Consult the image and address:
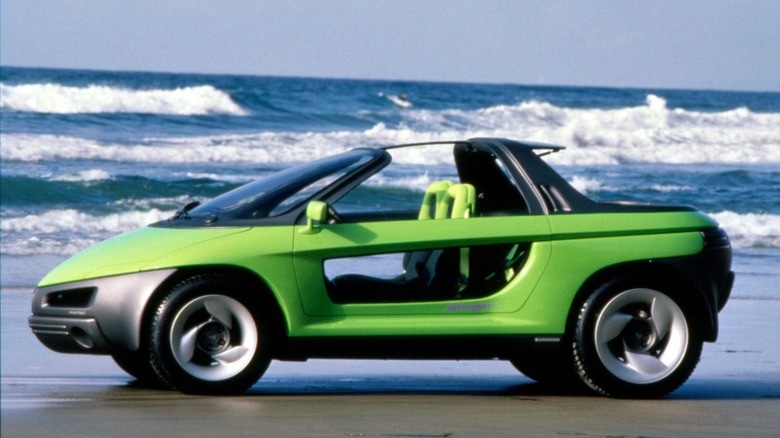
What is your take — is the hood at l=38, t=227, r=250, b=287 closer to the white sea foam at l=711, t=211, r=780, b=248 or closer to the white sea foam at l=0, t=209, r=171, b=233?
the white sea foam at l=0, t=209, r=171, b=233

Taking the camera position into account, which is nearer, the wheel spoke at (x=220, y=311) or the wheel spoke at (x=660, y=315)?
the wheel spoke at (x=220, y=311)

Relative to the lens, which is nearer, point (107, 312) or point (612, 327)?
point (107, 312)

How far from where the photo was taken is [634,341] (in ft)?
23.1

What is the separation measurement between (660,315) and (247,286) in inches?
86.2

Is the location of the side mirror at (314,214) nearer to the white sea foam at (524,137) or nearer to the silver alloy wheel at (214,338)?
the silver alloy wheel at (214,338)

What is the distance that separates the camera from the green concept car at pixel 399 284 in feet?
21.4

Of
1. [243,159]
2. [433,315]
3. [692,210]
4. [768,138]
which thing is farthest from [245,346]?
[768,138]

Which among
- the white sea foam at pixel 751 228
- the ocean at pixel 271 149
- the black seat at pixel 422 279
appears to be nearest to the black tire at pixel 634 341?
A: the black seat at pixel 422 279

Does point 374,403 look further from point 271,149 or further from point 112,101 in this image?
point 112,101

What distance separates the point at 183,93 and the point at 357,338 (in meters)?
39.6

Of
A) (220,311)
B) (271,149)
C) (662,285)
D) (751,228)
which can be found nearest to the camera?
(220,311)

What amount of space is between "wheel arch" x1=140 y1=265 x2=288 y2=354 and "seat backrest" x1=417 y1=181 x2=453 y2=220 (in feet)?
3.38

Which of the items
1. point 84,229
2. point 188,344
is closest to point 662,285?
point 188,344

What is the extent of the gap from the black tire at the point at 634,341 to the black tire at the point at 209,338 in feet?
5.49
